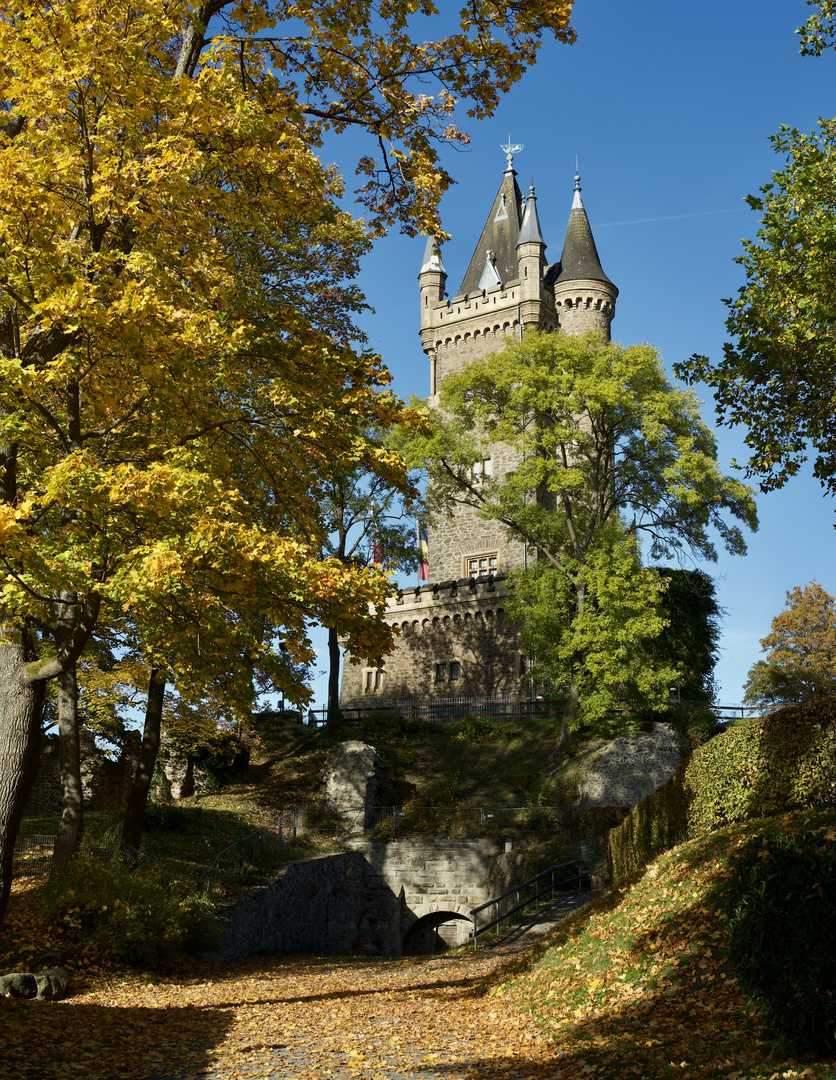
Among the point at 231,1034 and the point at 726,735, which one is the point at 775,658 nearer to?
→ the point at 726,735

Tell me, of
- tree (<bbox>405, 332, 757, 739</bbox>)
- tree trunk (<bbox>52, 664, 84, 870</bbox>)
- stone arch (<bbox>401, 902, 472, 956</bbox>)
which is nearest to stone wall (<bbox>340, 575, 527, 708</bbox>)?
tree (<bbox>405, 332, 757, 739</bbox>)

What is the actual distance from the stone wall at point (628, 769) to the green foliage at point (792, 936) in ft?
55.8

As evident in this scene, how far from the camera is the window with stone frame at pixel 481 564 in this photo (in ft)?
132

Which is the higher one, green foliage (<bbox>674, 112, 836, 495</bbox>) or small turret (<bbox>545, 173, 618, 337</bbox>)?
small turret (<bbox>545, 173, 618, 337</bbox>)

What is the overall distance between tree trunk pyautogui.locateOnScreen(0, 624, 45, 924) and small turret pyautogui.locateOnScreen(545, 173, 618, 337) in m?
36.2

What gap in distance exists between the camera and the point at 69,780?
14.0 meters

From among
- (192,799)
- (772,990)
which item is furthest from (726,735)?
(192,799)

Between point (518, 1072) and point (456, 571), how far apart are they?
34.6 meters

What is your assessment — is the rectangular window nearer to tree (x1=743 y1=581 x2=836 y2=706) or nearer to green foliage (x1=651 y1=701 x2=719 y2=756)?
green foliage (x1=651 y1=701 x2=719 y2=756)

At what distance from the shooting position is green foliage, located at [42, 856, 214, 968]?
12.1m

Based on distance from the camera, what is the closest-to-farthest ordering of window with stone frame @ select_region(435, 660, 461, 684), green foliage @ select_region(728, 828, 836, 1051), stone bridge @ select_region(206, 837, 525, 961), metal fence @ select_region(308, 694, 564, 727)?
green foliage @ select_region(728, 828, 836, 1051) < stone bridge @ select_region(206, 837, 525, 961) < metal fence @ select_region(308, 694, 564, 727) < window with stone frame @ select_region(435, 660, 461, 684)

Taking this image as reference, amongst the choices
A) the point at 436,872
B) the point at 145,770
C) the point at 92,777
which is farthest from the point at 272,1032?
the point at 92,777

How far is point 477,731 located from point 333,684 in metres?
5.38

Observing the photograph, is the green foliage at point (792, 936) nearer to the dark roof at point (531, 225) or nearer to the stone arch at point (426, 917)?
the stone arch at point (426, 917)
